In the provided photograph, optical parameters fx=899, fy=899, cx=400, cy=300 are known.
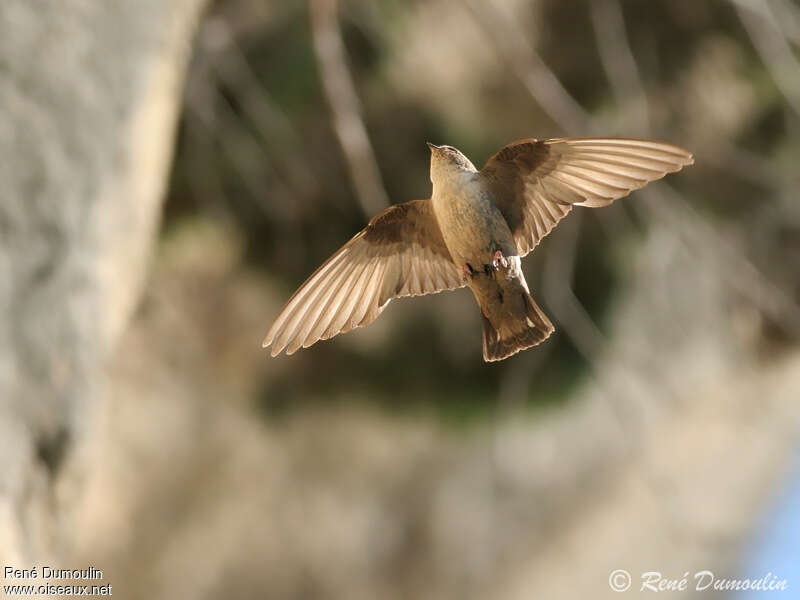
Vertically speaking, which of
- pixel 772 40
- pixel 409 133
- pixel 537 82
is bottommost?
pixel 537 82

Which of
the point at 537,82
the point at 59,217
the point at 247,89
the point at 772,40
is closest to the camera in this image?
the point at 537,82

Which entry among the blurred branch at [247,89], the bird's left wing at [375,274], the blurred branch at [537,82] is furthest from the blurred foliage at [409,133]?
the bird's left wing at [375,274]

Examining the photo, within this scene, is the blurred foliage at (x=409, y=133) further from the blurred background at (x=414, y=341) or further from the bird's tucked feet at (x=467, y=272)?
the bird's tucked feet at (x=467, y=272)

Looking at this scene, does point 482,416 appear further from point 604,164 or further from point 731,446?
point 604,164

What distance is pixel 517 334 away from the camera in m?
0.34

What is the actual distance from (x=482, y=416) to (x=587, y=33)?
102 centimetres

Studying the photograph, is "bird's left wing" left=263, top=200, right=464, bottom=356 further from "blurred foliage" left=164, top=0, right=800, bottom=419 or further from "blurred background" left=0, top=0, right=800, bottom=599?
"blurred foliage" left=164, top=0, right=800, bottom=419

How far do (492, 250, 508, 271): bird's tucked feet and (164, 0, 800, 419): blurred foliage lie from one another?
120cm

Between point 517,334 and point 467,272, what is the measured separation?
0.03 metres

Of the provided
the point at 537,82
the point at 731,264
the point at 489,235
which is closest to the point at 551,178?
the point at 489,235

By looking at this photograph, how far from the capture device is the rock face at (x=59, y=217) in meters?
0.97

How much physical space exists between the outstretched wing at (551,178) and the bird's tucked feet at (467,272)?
2 cm

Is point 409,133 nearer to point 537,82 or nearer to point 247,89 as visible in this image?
point 247,89

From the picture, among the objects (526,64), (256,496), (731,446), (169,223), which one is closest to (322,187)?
(169,223)
